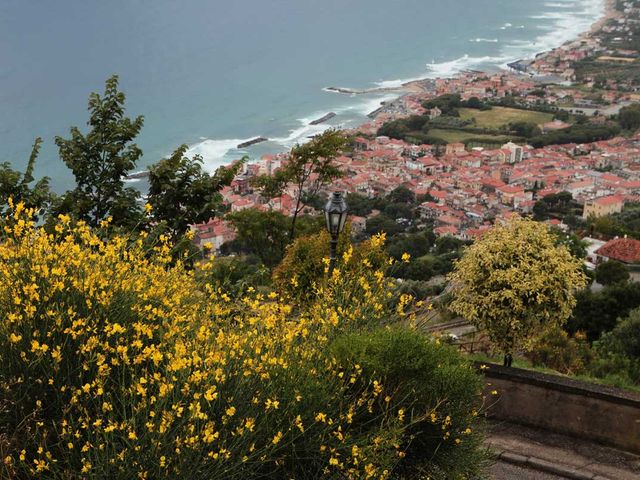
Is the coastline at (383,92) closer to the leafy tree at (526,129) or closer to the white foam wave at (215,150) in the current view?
the white foam wave at (215,150)

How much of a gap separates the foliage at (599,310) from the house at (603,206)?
2590cm

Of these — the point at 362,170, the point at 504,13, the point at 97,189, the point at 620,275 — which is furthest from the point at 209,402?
the point at 504,13

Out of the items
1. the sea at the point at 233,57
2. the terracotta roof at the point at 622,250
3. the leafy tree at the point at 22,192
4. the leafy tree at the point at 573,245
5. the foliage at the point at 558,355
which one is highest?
the sea at the point at 233,57

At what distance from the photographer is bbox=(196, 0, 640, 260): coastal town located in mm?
41250

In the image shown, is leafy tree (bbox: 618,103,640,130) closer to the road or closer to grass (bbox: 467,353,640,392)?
grass (bbox: 467,353,640,392)

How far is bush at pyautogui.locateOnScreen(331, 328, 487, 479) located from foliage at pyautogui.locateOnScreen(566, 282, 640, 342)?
9.61 metres

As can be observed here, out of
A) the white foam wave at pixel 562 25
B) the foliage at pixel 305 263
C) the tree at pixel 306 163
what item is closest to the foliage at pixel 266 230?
the tree at pixel 306 163

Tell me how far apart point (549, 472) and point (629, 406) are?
784mm

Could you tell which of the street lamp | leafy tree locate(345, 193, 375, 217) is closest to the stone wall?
the street lamp

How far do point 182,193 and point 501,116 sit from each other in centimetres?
5344

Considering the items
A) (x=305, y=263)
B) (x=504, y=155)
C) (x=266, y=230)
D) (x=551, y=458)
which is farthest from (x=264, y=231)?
(x=504, y=155)

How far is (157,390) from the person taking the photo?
3.65m

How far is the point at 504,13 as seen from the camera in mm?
84000

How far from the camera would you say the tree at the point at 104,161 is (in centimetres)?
788
